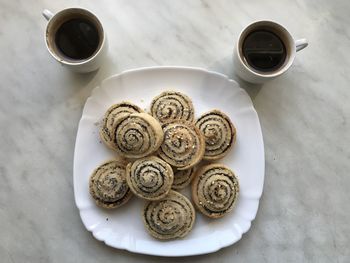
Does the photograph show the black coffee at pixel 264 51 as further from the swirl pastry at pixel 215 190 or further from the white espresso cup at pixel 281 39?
the swirl pastry at pixel 215 190

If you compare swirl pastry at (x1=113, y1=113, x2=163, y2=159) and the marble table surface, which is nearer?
swirl pastry at (x1=113, y1=113, x2=163, y2=159)

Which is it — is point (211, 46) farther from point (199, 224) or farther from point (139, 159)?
point (199, 224)

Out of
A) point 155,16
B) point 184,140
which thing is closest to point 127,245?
point 184,140

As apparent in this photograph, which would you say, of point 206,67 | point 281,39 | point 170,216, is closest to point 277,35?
point 281,39

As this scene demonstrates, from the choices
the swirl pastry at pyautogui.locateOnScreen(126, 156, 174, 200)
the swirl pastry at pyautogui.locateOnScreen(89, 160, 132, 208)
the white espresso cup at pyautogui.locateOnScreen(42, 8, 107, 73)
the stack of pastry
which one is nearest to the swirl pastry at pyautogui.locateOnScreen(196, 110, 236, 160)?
the stack of pastry

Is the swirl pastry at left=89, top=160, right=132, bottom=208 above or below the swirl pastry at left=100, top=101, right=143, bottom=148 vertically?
below

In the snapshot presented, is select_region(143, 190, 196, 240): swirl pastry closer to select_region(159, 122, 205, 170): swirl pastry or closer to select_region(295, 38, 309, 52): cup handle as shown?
select_region(159, 122, 205, 170): swirl pastry
